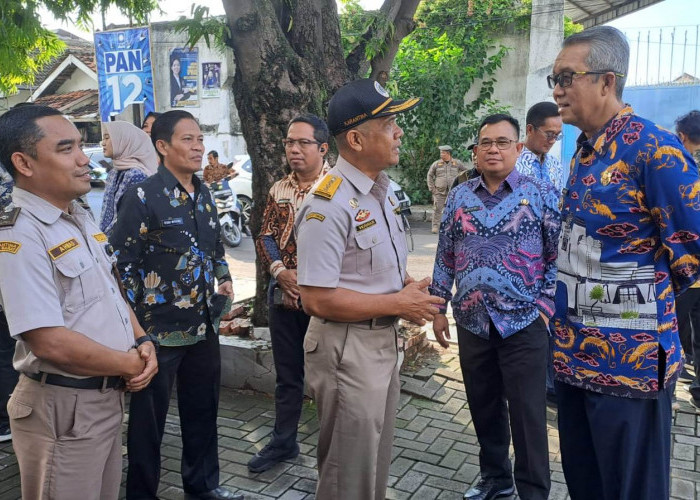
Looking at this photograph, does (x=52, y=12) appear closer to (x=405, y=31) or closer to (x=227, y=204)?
(x=405, y=31)

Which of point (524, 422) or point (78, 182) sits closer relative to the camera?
point (78, 182)

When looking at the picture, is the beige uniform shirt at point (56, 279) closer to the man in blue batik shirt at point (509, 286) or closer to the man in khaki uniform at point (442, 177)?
the man in blue batik shirt at point (509, 286)

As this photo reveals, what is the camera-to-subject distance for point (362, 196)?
2.53 m

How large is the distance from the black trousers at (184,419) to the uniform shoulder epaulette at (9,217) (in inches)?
47.1

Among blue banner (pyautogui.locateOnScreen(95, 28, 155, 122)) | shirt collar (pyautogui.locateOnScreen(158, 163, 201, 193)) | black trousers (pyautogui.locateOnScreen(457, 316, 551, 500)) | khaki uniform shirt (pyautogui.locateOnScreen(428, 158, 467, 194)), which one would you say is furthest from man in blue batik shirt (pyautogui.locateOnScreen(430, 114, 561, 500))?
blue banner (pyautogui.locateOnScreen(95, 28, 155, 122))

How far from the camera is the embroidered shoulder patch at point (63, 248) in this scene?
211 centimetres

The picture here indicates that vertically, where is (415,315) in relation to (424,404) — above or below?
above

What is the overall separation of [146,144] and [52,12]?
4.35 ft

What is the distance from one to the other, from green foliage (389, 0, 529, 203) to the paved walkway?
35.6ft

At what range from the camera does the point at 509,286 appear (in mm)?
3053

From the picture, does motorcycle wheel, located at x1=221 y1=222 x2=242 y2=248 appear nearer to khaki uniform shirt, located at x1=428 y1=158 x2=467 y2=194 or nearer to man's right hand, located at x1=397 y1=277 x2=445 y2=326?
khaki uniform shirt, located at x1=428 y1=158 x2=467 y2=194

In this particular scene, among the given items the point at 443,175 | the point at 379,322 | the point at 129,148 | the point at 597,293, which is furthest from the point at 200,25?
the point at 443,175

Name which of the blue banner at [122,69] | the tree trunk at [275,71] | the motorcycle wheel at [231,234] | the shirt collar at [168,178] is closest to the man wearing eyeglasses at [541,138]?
the tree trunk at [275,71]

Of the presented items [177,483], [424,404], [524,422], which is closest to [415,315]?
[524,422]
